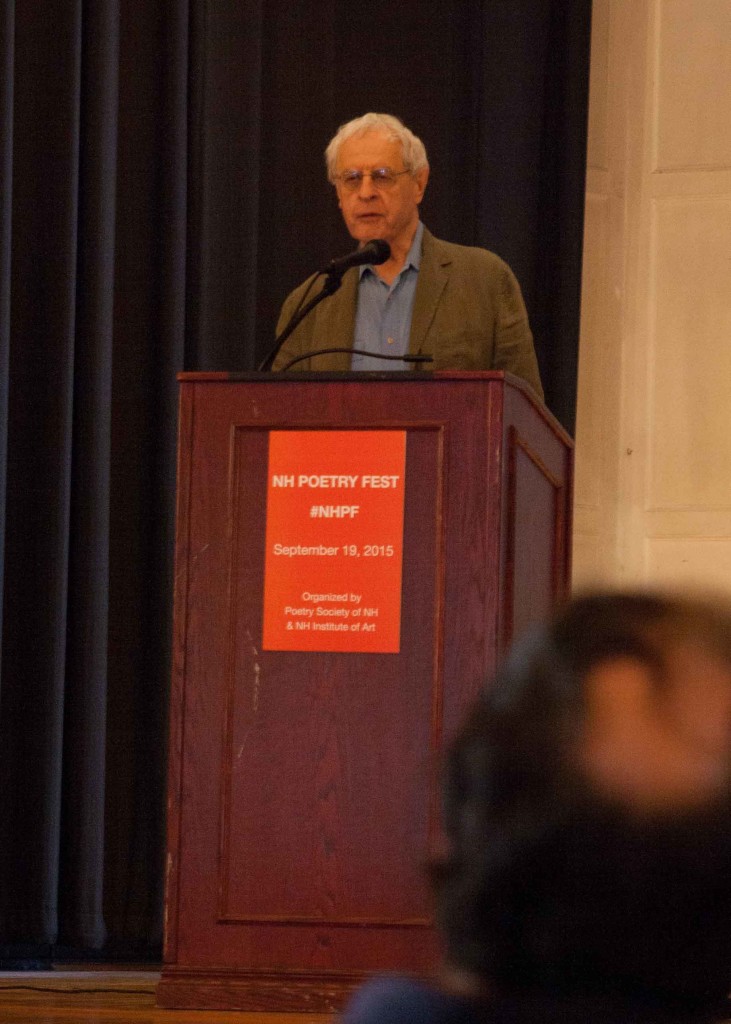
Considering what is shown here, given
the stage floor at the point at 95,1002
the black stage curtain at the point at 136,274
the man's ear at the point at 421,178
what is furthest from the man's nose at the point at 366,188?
the stage floor at the point at 95,1002

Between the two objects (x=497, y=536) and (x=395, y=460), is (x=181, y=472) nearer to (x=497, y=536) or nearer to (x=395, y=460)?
(x=395, y=460)

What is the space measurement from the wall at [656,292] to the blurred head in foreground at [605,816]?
157 inches

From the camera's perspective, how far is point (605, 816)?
1.62 feet

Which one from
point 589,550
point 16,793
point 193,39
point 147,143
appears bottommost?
point 16,793

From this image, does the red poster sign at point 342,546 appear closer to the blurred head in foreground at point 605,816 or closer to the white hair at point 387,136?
the white hair at point 387,136

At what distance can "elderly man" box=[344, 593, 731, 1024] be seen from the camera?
1.63 feet

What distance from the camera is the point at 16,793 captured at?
3.83m

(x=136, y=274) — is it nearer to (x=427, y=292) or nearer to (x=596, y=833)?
(x=427, y=292)

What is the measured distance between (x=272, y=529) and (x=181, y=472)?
Result: 18 centimetres

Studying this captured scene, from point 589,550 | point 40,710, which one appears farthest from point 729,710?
point 589,550

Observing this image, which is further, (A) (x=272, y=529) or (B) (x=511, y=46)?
(B) (x=511, y=46)

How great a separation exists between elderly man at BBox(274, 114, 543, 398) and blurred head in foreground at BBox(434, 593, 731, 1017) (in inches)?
104

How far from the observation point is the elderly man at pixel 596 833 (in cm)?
50

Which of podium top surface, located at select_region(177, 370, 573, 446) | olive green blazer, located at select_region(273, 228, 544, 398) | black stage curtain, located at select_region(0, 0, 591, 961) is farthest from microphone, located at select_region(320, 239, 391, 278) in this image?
black stage curtain, located at select_region(0, 0, 591, 961)
